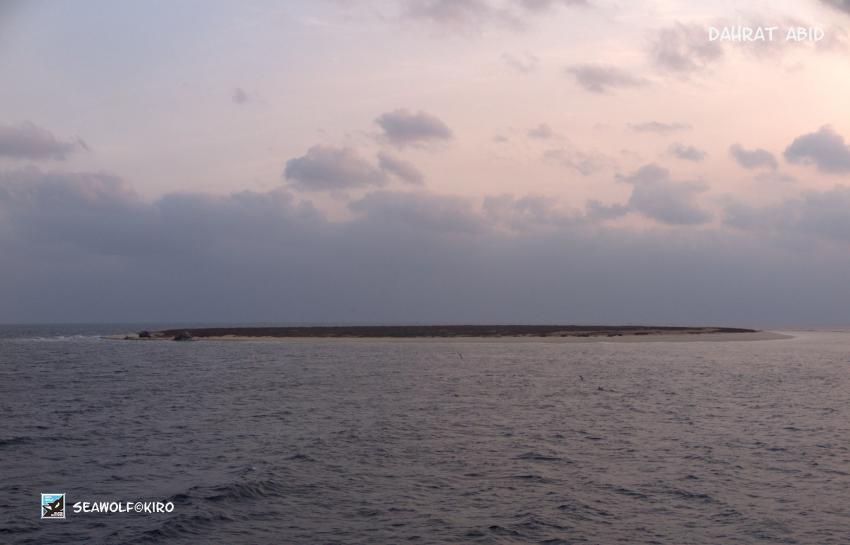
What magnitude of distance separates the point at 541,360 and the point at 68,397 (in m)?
43.1

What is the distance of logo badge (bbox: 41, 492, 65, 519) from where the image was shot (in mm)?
17562

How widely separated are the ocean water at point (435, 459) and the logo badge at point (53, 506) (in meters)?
0.26

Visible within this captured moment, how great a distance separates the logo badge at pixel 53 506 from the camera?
17.6m

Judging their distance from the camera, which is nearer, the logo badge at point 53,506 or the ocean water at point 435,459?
the ocean water at point 435,459

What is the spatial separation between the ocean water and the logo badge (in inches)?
10.1

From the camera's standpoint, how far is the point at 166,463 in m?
23.2

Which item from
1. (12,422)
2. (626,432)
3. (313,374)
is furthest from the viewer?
(313,374)

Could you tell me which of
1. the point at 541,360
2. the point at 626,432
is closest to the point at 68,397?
the point at 626,432

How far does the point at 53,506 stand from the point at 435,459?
37.6ft

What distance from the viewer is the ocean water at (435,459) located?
1678 cm

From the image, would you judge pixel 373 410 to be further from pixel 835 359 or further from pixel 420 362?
pixel 835 359

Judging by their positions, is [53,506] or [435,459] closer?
[53,506]

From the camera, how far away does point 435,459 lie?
2377 cm

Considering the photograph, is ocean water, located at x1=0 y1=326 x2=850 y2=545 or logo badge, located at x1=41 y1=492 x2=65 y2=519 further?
logo badge, located at x1=41 y1=492 x2=65 y2=519
